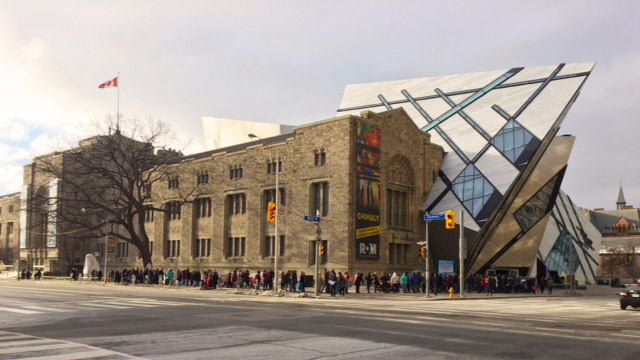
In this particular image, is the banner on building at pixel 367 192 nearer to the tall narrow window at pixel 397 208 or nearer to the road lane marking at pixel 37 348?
the tall narrow window at pixel 397 208

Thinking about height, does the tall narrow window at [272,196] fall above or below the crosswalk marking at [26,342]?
above

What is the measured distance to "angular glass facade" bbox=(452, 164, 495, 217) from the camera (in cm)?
A: 5084

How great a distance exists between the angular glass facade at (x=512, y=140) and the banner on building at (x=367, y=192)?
12.3 meters

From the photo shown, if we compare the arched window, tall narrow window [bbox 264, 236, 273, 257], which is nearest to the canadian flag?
tall narrow window [bbox 264, 236, 273, 257]

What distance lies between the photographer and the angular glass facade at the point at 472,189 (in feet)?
167

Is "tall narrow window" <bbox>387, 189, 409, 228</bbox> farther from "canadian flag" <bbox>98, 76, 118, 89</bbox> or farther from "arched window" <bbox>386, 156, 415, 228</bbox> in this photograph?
"canadian flag" <bbox>98, 76, 118, 89</bbox>

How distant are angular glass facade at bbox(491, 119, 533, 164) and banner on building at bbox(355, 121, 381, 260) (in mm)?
12280

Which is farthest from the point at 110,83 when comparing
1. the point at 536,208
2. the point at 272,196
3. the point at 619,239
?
the point at 619,239

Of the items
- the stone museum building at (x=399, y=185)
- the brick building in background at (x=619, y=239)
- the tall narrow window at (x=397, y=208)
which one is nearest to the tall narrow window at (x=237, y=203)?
the stone museum building at (x=399, y=185)

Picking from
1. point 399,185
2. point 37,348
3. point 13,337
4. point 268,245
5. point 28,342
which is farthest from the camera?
point 268,245

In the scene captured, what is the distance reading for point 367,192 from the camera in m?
47.9

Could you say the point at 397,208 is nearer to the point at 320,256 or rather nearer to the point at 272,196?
the point at 320,256

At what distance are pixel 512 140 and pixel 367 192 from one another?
49.9ft

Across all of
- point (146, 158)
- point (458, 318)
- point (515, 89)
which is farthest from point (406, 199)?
point (458, 318)
